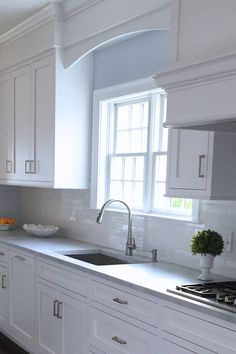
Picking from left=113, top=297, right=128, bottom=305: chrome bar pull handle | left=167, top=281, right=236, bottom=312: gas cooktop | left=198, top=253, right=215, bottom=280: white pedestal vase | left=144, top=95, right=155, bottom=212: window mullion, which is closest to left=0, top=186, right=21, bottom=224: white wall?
left=144, top=95, right=155, bottom=212: window mullion

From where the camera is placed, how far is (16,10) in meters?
3.68

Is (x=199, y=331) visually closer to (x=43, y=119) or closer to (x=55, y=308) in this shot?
(x=55, y=308)

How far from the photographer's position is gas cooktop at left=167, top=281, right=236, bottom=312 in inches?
78.0

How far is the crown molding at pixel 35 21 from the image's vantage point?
144 inches

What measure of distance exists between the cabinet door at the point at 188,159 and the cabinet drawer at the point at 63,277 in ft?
3.18

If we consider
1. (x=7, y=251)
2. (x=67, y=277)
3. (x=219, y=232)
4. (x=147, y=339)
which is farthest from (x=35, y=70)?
(x=147, y=339)

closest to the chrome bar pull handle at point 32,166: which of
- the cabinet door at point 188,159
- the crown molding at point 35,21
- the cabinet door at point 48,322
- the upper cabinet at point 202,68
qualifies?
the cabinet door at point 48,322

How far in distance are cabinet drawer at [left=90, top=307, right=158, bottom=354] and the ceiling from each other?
2410 mm

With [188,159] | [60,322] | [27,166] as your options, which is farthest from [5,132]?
[188,159]

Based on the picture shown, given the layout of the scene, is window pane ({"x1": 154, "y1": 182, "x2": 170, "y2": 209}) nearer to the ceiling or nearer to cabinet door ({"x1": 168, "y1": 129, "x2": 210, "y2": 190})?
cabinet door ({"x1": 168, "y1": 129, "x2": 210, "y2": 190})

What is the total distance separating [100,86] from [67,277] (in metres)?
1.71

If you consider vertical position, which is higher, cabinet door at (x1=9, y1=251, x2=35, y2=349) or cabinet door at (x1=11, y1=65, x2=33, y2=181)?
cabinet door at (x1=11, y1=65, x2=33, y2=181)

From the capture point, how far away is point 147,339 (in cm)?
232

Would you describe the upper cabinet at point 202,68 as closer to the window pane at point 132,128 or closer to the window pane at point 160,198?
Result: the window pane at point 160,198
